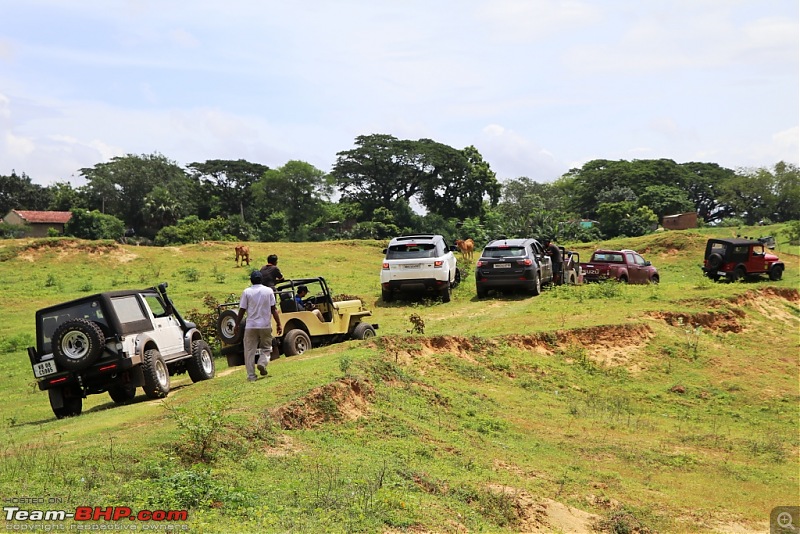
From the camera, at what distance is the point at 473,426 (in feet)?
36.8

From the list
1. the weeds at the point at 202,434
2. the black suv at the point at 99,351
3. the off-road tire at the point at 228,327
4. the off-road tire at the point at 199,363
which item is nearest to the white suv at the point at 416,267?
the off-road tire at the point at 228,327

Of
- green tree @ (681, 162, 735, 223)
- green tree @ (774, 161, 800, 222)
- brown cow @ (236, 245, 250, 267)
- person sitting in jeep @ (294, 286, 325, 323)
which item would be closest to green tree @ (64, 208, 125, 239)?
brown cow @ (236, 245, 250, 267)

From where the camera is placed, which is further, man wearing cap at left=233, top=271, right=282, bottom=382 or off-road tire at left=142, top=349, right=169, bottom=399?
man wearing cap at left=233, top=271, right=282, bottom=382

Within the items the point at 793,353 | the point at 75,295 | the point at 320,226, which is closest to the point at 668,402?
the point at 793,353

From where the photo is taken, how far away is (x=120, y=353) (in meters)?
11.3

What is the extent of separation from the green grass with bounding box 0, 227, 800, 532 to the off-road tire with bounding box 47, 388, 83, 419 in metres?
0.23

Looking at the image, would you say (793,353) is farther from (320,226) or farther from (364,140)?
(364,140)

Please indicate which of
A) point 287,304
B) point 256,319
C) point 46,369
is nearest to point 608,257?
point 287,304

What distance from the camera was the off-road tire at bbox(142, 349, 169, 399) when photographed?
38.0ft

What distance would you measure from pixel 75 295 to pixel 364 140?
49.6 metres

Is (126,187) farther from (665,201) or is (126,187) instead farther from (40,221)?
(665,201)

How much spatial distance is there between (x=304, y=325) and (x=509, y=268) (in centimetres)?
883

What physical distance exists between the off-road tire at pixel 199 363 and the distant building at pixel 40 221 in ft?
175

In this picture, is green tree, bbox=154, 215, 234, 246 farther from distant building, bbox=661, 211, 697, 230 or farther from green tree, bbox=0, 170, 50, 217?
distant building, bbox=661, 211, 697, 230
